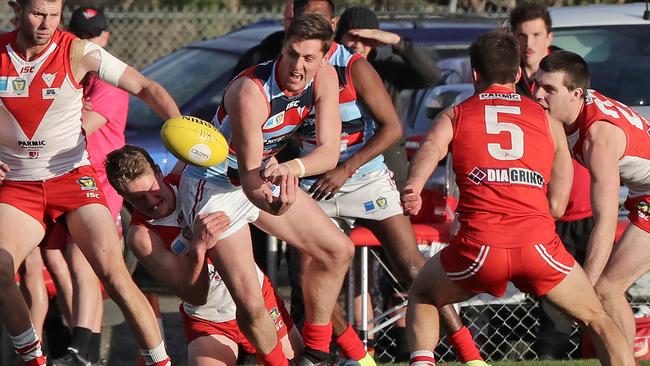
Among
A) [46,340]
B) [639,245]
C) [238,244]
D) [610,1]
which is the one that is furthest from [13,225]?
[610,1]

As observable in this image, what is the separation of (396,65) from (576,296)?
115 inches

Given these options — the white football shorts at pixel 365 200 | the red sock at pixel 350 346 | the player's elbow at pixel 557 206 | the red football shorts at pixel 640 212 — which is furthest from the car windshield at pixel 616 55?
the red sock at pixel 350 346

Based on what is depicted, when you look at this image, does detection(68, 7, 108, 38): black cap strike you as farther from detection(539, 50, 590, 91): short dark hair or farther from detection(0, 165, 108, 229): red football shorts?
detection(539, 50, 590, 91): short dark hair

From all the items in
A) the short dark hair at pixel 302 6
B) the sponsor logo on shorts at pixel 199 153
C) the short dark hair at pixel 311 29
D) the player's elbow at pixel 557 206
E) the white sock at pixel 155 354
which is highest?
the short dark hair at pixel 311 29

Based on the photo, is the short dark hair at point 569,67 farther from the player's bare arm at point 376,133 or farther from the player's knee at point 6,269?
the player's knee at point 6,269

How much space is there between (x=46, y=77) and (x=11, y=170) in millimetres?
562

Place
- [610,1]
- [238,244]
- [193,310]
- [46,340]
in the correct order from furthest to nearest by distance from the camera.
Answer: [610,1]
[46,340]
[193,310]
[238,244]

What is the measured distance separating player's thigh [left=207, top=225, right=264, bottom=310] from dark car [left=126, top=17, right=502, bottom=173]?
313cm

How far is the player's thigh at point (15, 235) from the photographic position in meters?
6.96

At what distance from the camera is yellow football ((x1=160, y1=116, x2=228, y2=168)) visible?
20.8ft

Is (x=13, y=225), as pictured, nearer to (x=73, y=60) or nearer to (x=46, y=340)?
(x=73, y=60)

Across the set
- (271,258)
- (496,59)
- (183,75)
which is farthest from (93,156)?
(496,59)

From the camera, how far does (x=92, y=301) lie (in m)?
8.16

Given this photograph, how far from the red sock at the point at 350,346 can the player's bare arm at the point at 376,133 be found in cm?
81
